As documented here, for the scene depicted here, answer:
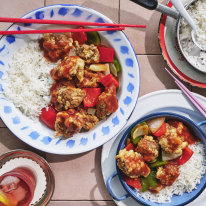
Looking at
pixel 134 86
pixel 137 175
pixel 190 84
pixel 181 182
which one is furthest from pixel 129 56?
pixel 181 182

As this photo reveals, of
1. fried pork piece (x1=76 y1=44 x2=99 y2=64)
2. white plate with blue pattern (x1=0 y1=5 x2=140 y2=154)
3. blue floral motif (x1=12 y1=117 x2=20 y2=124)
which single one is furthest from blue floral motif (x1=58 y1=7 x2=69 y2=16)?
blue floral motif (x1=12 y1=117 x2=20 y2=124)

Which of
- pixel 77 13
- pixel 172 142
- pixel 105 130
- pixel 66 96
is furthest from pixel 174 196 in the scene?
pixel 77 13

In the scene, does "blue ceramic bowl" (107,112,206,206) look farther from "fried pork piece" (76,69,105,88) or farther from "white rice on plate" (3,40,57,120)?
"white rice on plate" (3,40,57,120)

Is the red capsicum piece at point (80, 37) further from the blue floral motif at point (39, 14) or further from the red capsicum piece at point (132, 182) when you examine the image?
the red capsicum piece at point (132, 182)

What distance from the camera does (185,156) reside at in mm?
1992

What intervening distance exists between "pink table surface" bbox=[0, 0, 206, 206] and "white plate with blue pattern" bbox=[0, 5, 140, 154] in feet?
0.76

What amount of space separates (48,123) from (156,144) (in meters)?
0.80

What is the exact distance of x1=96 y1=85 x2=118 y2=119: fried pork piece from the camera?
70.9 inches

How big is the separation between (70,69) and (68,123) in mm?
357

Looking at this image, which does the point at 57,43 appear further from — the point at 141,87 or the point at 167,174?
the point at 167,174

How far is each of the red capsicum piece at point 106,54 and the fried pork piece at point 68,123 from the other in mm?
424

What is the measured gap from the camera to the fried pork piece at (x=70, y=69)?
1761 mm

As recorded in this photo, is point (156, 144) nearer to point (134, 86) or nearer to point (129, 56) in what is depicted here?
point (134, 86)

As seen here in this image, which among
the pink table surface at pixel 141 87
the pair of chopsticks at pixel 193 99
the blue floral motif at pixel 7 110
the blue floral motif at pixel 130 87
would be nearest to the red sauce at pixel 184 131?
the pair of chopsticks at pixel 193 99
